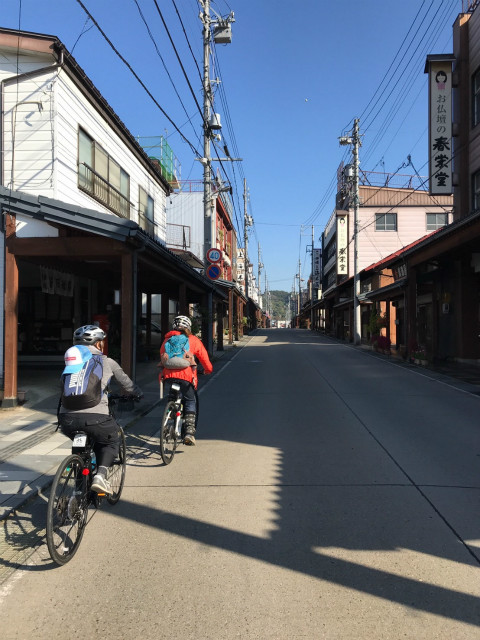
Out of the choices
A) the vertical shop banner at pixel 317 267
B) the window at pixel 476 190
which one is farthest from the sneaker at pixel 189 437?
the vertical shop banner at pixel 317 267

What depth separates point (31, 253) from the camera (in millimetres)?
9703

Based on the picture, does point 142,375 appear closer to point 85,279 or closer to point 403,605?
point 85,279

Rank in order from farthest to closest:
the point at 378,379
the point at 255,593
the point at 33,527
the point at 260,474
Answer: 1. the point at 378,379
2. the point at 260,474
3. the point at 33,527
4. the point at 255,593

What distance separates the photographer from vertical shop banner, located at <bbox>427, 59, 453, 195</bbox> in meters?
18.7

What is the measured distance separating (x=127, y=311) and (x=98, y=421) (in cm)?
591

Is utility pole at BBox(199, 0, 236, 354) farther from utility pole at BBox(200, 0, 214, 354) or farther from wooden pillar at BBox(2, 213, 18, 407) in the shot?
wooden pillar at BBox(2, 213, 18, 407)

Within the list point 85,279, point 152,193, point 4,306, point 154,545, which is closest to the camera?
point 154,545

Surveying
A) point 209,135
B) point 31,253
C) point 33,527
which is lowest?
point 33,527

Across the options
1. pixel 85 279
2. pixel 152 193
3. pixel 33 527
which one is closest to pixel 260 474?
pixel 33 527

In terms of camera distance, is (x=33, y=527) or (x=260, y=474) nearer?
(x=33, y=527)

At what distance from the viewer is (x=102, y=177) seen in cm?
1316

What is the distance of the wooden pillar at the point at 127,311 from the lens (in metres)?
9.79

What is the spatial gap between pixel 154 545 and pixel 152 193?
16.2 m

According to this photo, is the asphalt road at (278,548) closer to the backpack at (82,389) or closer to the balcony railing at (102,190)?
the backpack at (82,389)
